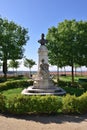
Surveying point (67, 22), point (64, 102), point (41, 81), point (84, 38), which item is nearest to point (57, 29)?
point (67, 22)

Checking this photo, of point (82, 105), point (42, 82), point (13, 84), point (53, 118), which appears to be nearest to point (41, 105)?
point (53, 118)

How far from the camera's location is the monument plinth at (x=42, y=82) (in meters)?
22.1

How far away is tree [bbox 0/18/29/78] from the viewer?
43.2 metres

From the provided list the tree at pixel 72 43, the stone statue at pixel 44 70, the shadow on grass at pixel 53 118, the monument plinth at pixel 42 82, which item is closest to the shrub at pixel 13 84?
the monument plinth at pixel 42 82

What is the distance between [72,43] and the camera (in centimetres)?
3900

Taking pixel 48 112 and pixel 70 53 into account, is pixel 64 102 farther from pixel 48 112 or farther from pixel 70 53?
pixel 70 53

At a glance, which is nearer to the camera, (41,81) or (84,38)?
(41,81)

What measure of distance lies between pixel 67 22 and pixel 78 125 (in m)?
32.4

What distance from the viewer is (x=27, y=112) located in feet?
44.8

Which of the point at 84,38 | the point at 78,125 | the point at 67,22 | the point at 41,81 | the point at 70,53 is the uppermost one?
the point at 67,22

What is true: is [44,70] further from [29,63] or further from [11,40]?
[29,63]

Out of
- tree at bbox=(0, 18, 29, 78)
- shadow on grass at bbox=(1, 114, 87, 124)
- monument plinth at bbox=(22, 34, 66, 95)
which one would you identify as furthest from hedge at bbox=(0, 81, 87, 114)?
tree at bbox=(0, 18, 29, 78)

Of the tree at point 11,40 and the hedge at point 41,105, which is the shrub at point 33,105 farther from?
the tree at point 11,40

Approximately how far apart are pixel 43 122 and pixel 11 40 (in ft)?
111
